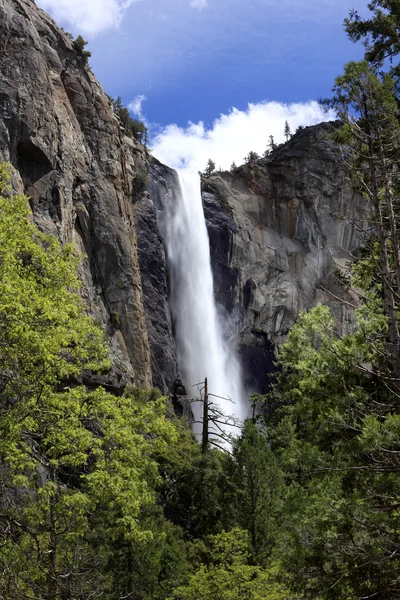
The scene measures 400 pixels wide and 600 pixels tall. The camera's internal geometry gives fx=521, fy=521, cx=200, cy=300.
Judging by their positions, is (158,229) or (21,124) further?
(158,229)

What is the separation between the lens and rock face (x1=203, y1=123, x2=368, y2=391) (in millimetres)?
50875

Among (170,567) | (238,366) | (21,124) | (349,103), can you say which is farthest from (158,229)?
(349,103)

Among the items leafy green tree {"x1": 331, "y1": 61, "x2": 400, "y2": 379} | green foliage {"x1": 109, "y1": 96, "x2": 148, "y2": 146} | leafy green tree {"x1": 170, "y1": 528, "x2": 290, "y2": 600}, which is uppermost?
green foliage {"x1": 109, "y1": 96, "x2": 148, "y2": 146}

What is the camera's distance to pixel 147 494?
27.4 ft

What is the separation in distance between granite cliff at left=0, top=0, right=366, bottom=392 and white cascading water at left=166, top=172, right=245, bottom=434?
1.45 metres

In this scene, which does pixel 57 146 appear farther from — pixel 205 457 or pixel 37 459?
pixel 37 459

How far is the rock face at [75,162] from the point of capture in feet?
95.5

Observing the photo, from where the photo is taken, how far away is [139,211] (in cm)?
4416

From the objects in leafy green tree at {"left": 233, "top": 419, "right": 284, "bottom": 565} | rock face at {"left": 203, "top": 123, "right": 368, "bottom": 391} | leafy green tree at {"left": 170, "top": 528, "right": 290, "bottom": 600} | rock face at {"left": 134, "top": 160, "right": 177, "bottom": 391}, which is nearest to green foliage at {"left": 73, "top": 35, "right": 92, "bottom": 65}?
rock face at {"left": 134, "top": 160, "right": 177, "bottom": 391}

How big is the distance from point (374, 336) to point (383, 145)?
306 cm

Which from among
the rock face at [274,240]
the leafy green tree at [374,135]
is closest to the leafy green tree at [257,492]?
the leafy green tree at [374,135]

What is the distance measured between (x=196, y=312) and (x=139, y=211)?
10151mm

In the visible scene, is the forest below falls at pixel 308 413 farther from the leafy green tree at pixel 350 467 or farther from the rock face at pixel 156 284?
the rock face at pixel 156 284

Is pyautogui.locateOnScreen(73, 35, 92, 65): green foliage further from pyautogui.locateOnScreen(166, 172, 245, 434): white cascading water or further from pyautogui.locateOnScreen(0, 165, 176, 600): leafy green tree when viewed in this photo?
pyautogui.locateOnScreen(0, 165, 176, 600): leafy green tree
